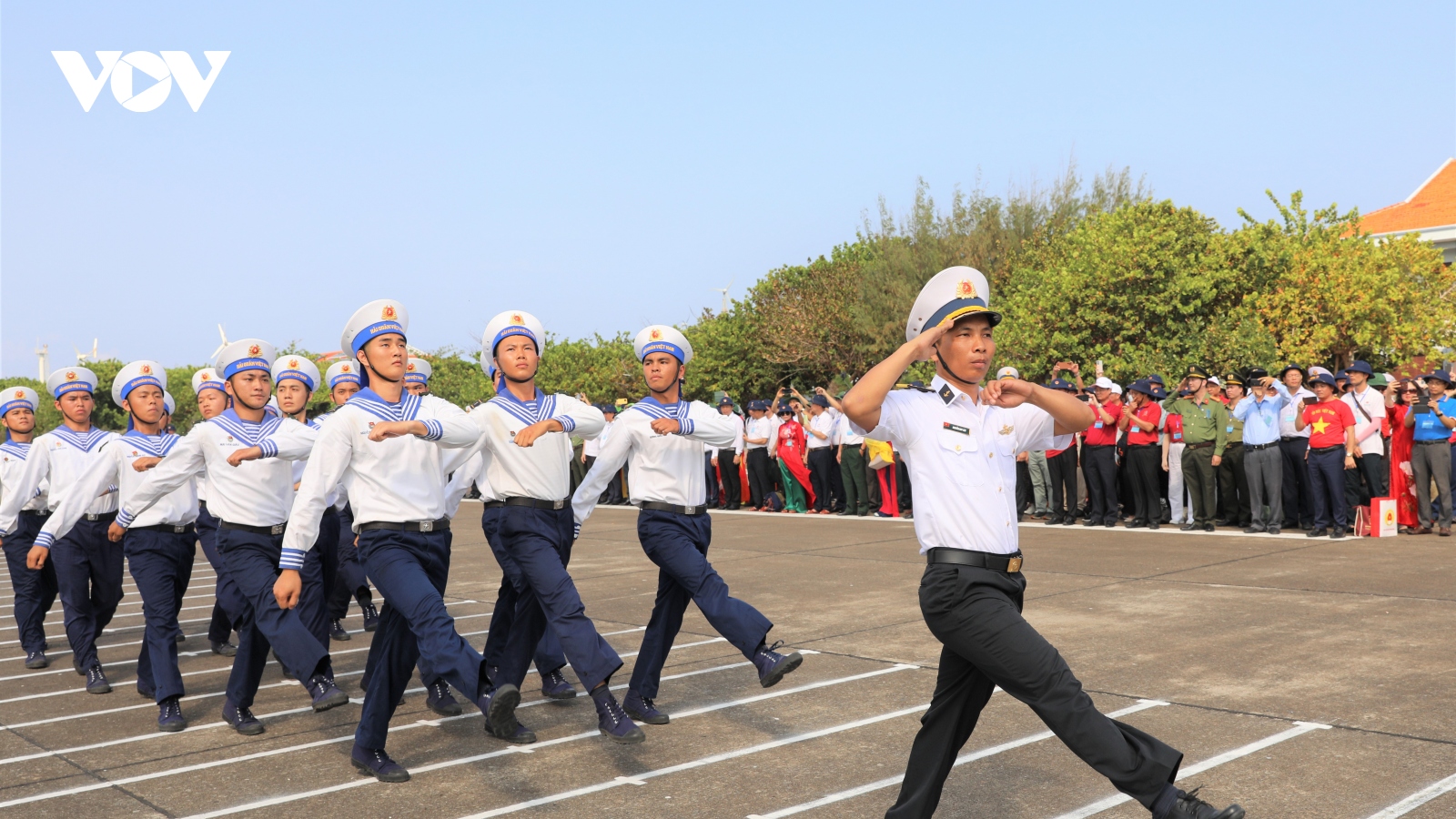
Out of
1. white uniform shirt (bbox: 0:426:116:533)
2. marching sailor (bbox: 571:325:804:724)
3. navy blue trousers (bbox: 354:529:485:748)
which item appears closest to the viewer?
navy blue trousers (bbox: 354:529:485:748)

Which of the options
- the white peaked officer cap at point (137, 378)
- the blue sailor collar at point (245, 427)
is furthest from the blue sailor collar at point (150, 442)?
the blue sailor collar at point (245, 427)

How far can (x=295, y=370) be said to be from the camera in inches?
347

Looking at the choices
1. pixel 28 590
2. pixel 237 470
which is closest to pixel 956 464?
pixel 237 470

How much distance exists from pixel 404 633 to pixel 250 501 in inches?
68.4

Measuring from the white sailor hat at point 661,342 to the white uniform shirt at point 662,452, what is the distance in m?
0.29

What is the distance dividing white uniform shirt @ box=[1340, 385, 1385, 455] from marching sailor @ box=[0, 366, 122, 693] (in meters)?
13.1

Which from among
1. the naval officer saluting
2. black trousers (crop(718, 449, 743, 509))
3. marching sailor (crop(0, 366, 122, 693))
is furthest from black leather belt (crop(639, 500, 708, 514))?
black trousers (crop(718, 449, 743, 509))

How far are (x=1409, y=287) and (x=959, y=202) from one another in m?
11.2

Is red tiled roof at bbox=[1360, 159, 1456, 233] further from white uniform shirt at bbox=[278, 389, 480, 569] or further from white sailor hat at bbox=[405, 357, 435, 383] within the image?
white uniform shirt at bbox=[278, 389, 480, 569]

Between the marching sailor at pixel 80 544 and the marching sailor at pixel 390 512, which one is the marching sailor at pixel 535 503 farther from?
the marching sailor at pixel 80 544

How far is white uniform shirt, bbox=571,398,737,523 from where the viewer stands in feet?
20.9

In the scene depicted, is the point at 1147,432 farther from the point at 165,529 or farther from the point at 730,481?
the point at 165,529

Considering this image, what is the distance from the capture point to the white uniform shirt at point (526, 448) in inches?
248

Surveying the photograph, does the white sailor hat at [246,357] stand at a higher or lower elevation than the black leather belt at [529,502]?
higher
